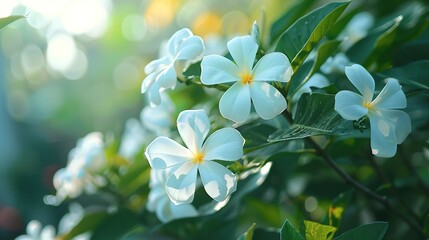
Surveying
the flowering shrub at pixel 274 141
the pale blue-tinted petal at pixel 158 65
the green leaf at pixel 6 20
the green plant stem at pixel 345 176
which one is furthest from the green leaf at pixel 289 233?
the green leaf at pixel 6 20

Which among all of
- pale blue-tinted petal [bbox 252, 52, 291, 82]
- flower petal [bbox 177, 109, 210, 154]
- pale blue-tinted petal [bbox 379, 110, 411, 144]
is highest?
pale blue-tinted petal [bbox 252, 52, 291, 82]

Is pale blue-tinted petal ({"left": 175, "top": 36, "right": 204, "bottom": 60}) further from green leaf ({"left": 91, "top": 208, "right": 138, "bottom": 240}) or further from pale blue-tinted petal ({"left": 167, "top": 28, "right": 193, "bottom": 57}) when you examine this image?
green leaf ({"left": 91, "top": 208, "right": 138, "bottom": 240})

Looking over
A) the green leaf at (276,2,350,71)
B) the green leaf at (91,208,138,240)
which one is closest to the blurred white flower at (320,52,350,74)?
the green leaf at (276,2,350,71)

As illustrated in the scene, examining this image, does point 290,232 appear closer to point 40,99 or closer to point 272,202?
point 272,202

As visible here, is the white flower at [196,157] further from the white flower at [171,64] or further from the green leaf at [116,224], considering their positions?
the green leaf at [116,224]

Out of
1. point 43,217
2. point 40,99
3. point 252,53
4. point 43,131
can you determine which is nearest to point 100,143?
point 252,53

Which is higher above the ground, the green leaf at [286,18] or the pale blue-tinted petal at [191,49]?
the pale blue-tinted petal at [191,49]
